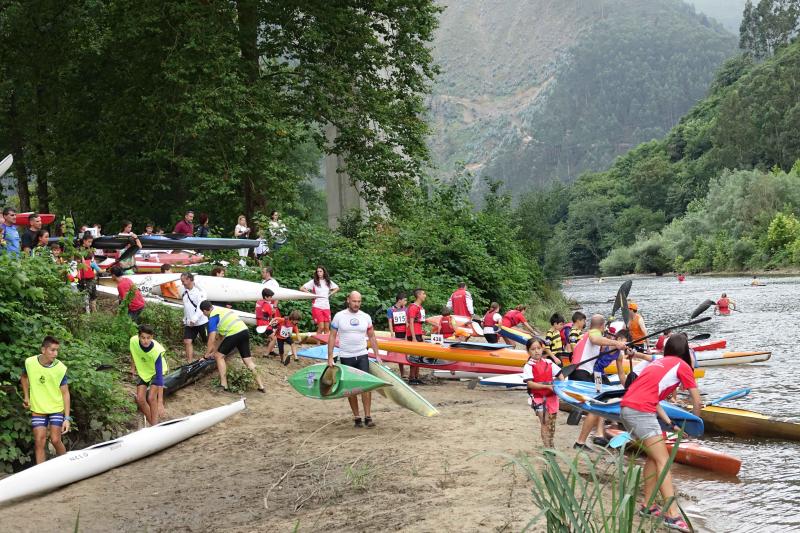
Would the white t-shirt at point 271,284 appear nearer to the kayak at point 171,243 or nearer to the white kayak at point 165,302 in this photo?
the white kayak at point 165,302

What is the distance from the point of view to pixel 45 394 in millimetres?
10023

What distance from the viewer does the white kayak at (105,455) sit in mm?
9461

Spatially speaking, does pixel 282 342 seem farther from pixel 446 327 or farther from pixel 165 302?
pixel 446 327

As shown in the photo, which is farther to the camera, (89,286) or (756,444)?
(89,286)

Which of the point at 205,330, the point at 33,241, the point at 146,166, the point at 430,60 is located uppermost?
the point at 430,60

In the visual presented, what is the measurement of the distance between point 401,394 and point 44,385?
176 inches

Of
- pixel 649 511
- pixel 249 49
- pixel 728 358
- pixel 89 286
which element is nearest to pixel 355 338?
pixel 89 286

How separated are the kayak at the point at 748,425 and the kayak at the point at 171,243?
37.1 ft

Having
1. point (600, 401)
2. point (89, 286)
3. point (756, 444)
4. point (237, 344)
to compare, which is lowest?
point (756, 444)

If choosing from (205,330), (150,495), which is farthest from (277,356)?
(150,495)

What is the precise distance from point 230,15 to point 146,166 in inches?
224

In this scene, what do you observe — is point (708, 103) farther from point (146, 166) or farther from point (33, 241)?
point (33, 241)

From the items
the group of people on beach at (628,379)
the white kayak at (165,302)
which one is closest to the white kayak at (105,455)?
the group of people on beach at (628,379)

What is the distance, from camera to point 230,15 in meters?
23.1
